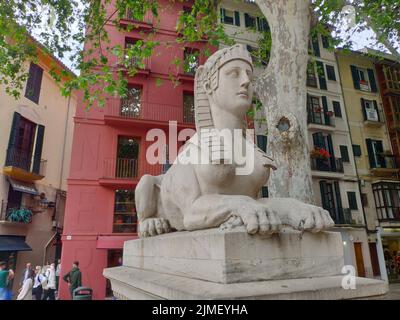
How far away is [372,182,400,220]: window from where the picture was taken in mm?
19250

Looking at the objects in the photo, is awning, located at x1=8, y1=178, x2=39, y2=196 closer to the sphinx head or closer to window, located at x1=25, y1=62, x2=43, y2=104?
window, located at x1=25, y1=62, x2=43, y2=104

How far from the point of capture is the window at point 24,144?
1455cm

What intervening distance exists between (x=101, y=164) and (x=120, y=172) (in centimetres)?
95

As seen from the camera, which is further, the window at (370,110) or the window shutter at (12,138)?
the window at (370,110)

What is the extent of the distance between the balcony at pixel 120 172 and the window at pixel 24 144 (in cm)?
446

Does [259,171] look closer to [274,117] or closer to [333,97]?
[274,117]

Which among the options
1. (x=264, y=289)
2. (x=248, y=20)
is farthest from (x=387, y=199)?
(x=264, y=289)

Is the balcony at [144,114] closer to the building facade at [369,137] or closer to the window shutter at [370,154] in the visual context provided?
the building facade at [369,137]

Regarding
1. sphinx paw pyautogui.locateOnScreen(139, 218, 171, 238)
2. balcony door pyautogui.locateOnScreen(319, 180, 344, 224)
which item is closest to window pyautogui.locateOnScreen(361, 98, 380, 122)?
balcony door pyautogui.locateOnScreen(319, 180, 344, 224)

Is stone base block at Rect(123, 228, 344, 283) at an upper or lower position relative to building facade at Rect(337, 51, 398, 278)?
lower

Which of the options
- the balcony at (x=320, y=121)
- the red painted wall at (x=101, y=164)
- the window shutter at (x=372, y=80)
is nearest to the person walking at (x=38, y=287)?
the red painted wall at (x=101, y=164)

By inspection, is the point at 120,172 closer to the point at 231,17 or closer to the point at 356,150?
the point at 231,17

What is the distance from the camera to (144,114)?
49.6 feet

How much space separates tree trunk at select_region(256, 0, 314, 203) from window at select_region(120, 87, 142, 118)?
10.00 meters
